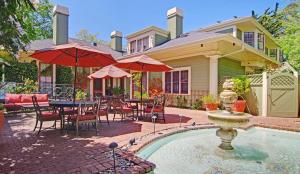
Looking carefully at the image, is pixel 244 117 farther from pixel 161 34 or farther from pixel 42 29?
pixel 42 29

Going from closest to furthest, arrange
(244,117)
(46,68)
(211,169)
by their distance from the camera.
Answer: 1. (211,169)
2. (244,117)
3. (46,68)

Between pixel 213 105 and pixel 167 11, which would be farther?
pixel 167 11

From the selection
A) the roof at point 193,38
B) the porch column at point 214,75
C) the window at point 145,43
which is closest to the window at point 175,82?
the roof at point 193,38

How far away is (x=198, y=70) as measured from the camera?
479 inches

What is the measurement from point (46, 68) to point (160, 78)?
336 inches

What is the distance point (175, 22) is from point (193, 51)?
5.68 meters

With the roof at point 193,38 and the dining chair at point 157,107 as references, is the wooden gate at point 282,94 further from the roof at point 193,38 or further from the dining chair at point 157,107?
the dining chair at point 157,107

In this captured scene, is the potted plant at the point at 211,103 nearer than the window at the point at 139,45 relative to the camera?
Yes

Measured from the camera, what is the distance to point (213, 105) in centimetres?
1023

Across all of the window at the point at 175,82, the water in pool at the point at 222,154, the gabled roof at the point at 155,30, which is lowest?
the water in pool at the point at 222,154

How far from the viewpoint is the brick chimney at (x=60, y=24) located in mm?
15765

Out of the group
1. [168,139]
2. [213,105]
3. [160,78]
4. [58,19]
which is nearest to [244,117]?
[168,139]

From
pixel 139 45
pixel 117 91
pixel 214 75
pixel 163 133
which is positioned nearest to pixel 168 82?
pixel 214 75

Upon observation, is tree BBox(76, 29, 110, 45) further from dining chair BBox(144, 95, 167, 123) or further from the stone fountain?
the stone fountain
